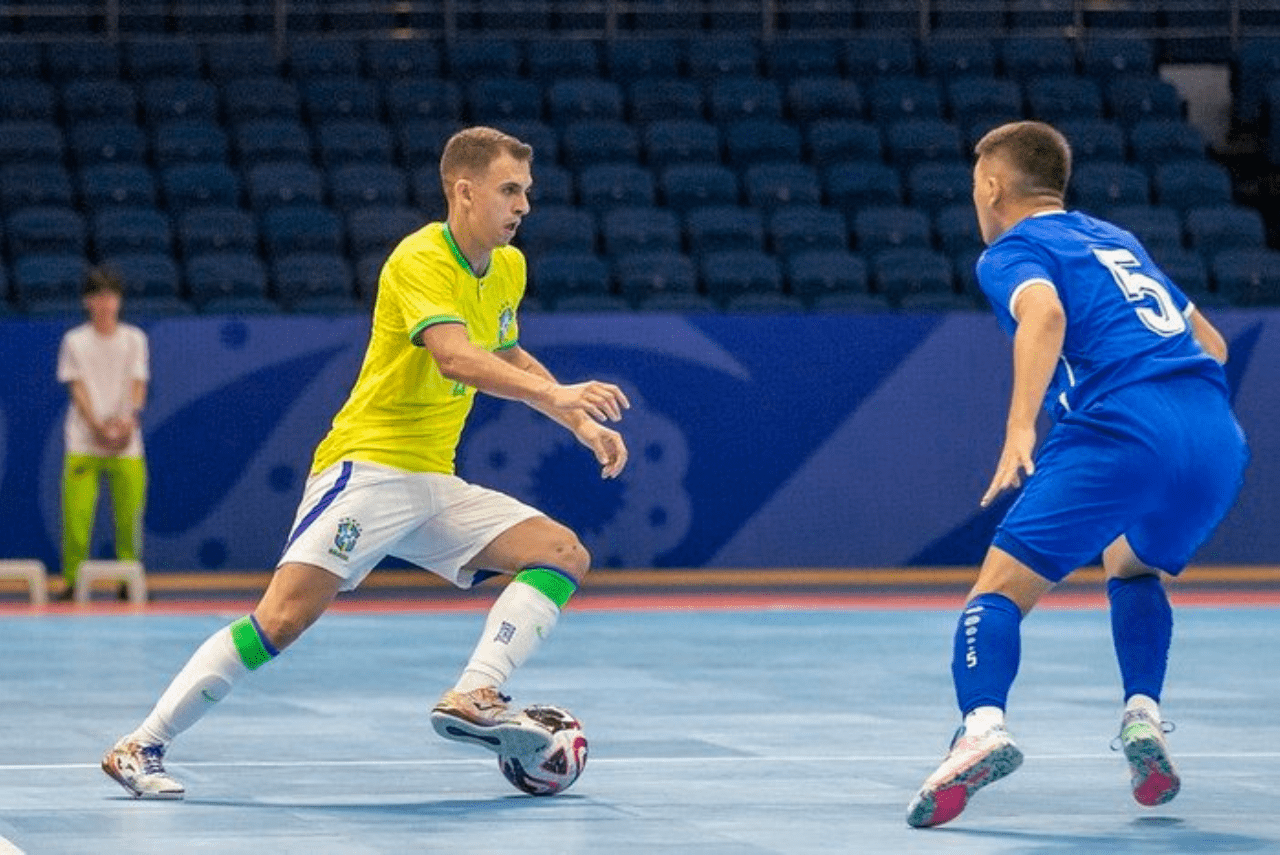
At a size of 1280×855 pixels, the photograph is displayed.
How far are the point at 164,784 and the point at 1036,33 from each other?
1791cm

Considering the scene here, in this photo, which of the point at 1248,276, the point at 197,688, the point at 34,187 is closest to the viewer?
the point at 197,688

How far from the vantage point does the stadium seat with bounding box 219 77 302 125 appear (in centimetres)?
2217

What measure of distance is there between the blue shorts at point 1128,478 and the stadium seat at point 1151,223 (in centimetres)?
1337

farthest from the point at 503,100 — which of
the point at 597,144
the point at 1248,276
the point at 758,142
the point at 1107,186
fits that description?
the point at 1248,276

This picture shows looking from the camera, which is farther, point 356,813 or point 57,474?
point 57,474

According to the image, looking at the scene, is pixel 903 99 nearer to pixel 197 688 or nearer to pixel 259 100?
pixel 259 100

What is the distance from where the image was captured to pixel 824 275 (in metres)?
20.5

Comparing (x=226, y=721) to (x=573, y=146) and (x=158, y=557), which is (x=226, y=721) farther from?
(x=573, y=146)

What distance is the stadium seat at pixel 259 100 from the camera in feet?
72.7

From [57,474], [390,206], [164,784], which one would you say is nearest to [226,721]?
[164,784]

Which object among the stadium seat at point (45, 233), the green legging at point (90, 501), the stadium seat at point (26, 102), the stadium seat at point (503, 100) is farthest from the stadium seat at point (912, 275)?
the stadium seat at point (26, 102)

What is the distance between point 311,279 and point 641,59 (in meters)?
4.84

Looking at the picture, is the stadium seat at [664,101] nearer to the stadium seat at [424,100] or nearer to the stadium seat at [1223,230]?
the stadium seat at [424,100]

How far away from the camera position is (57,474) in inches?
739
